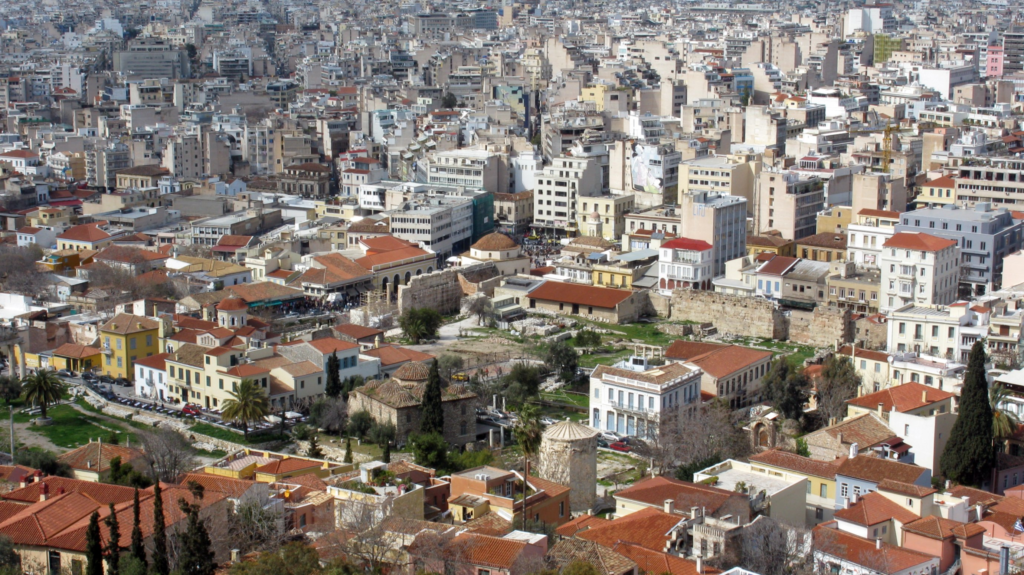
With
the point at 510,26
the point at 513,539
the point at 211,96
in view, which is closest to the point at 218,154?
the point at 211,96

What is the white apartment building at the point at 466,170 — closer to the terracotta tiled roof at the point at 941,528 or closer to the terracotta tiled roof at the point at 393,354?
the terracotta tiled roof at the point at 393,354

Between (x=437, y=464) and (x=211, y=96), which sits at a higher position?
(x=211, y=96)

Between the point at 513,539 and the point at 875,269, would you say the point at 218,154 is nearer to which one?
the point at 875,269

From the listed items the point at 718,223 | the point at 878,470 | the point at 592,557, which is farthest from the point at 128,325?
the point at 878,470

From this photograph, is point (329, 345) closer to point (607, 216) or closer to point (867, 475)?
point (867, 475)

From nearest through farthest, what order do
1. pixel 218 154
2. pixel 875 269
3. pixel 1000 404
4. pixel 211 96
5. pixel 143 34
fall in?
pixel 1000 404 → pixel 875 269 → pixel 218 154 → pixel 211 96 → pixel 143 34

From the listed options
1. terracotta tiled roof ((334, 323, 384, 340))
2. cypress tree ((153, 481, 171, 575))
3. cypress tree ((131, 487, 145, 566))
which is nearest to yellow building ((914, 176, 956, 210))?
terracotta tiled roof ((334, 323, 384, 340))
